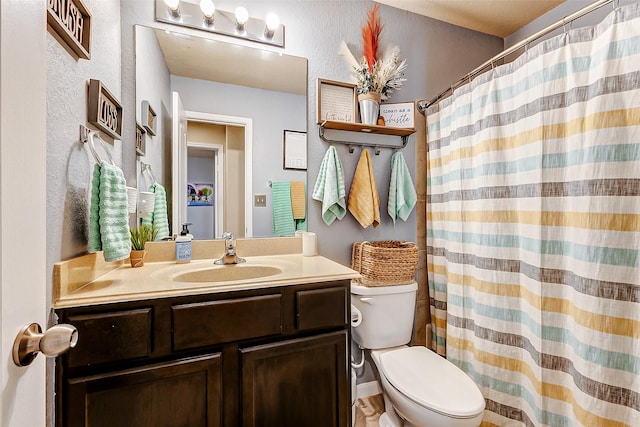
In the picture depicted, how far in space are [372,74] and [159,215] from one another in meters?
1.41

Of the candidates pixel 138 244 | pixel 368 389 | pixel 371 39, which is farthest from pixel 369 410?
pixel 371 39

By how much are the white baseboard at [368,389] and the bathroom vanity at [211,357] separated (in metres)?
0.66

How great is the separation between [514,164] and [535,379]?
3.06 ft

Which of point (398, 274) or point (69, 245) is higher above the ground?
point (69, 245)

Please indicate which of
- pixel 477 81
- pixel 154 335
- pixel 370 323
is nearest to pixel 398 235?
pixel 370 323

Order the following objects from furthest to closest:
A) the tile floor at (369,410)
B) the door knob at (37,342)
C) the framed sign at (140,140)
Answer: the tile floor at (369,410)
the framed sign at (140,140)
the door knob at (37,342)

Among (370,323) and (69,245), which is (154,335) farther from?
(370,323)

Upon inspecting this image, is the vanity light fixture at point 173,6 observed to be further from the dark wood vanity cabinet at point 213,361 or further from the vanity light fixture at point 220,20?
the dark wood vanity cabinet at point 213,361

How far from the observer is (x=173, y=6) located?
145 centimetres

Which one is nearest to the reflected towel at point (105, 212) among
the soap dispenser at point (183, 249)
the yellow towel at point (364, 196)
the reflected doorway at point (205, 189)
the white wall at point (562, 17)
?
the soap dispenser at point (183, 249)

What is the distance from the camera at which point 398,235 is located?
1.97 m

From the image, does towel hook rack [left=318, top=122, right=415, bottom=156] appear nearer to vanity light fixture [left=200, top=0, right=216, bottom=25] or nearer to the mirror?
the mirror

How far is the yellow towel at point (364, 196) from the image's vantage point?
177 cm

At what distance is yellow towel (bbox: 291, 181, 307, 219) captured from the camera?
171 centimetres
